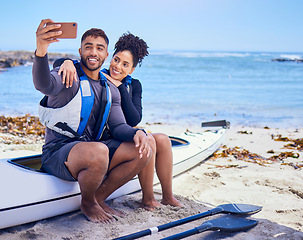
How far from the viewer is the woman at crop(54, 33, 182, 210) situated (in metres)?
2.76

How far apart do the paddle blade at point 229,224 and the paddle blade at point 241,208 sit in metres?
0.10

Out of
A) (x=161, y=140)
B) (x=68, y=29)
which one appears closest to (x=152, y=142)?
(x=161, y=140)

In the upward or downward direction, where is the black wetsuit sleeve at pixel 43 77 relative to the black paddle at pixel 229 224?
upward

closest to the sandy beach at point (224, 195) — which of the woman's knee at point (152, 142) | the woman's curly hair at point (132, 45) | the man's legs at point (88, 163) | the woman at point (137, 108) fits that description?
the woman at point (137, 108)

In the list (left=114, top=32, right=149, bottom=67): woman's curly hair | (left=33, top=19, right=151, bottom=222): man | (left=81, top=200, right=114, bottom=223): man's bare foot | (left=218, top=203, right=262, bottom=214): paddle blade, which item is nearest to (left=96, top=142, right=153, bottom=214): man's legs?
(left=33, top=19, right=151, bottom=222): man

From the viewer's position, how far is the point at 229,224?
2480mm

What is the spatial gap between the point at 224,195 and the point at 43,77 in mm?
2015

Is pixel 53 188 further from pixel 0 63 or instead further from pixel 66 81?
pixel 0 63

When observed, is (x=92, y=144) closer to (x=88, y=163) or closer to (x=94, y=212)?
(x=88, y=163)

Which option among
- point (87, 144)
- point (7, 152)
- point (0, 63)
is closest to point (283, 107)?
point (7, 152)

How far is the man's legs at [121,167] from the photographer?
8.17ft

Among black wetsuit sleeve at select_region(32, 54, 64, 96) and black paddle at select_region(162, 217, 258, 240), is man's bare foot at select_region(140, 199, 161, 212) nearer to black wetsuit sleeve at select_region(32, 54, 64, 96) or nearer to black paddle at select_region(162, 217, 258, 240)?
black paddle at select_region(162, 217, 258, 240)

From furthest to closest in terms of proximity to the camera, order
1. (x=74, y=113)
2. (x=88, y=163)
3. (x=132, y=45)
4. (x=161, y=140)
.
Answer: (x=132, y=45) < (x=161, y=140) < (x=74, y=113) < (x=88, y=163)

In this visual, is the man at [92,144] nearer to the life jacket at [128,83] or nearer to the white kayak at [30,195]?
the white kayak at [30,195]
